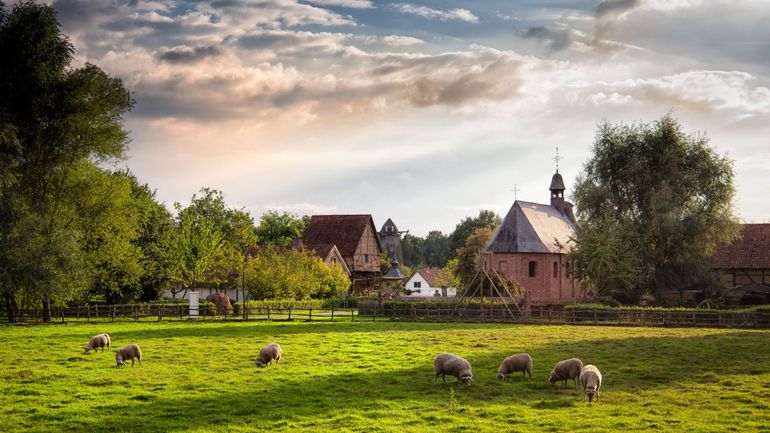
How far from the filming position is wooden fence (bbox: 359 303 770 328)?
41.6 metres

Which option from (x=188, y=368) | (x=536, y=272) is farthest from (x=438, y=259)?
(x=188, y=368)

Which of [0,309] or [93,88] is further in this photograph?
[0,309]

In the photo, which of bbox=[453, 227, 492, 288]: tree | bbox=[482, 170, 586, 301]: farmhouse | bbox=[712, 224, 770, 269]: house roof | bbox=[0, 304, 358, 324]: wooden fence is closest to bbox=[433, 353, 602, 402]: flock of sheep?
bbox=[0, 304, 358, 324]: wooden fence

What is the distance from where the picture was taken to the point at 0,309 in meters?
49.9

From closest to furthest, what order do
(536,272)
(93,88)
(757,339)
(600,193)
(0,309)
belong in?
(757,339) → (93,88) → (0,309) → (600,193) → (536,272)

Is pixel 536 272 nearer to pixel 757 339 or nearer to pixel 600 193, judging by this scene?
pixel 600 193

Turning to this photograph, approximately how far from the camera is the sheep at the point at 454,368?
18906 millimetres

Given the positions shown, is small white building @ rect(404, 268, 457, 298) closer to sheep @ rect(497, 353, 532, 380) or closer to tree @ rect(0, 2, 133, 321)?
tree @ rect(0, 2, 133, 321)

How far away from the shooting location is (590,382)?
1712 cm

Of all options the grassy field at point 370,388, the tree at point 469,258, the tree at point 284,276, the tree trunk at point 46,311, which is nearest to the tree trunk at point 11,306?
the tree trunk at point 46,311

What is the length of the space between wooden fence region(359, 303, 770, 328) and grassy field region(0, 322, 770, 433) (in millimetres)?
10251

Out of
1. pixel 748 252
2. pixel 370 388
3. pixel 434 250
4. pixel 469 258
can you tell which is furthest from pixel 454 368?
pixel 434 250

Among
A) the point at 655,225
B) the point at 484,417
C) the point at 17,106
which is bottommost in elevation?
the point at 484,417

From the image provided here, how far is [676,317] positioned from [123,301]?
45.6 metres
